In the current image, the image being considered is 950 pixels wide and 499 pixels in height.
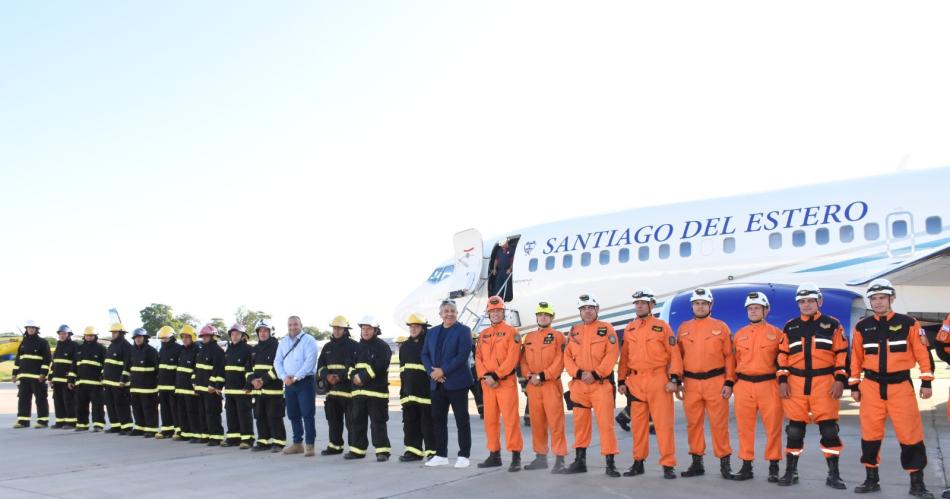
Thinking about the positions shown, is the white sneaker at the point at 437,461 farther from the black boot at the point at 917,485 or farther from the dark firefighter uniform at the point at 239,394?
the black boot at the point at 917,485

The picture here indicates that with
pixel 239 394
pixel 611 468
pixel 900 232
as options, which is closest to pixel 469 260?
pixel 239 394

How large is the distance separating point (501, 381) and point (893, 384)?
3.79 metres

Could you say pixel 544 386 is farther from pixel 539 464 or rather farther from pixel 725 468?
pixel 725 468

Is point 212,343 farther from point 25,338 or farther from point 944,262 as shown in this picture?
point 944,262

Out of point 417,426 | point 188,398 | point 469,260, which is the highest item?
point 469,260

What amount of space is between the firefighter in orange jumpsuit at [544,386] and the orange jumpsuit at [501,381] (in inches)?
→ 6.1

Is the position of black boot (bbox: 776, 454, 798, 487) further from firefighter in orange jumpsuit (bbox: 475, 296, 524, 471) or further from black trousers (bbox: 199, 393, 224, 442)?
black trousers (bbox: 199, 393, 224, 442)

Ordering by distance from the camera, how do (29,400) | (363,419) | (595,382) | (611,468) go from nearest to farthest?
1. (611,468)
2. (595,382)
3. (363,419)
4. (29,400)

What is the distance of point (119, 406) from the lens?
43.9ft

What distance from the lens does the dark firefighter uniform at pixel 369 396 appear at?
989 cm

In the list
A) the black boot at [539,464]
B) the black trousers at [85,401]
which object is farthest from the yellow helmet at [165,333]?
the black boot at [539,464]

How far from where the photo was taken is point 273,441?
10.8 meters

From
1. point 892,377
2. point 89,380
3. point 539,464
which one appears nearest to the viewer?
point 892,377

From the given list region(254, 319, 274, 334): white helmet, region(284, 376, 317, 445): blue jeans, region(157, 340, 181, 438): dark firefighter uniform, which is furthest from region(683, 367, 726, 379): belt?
region(157, 340, 181, 438): dark firefighter uniform
